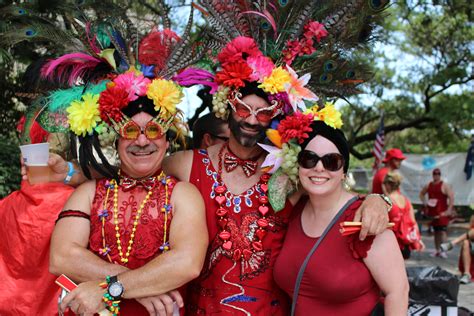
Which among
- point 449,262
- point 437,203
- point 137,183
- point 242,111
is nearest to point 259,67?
point 242,111

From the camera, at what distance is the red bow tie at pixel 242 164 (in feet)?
10.1

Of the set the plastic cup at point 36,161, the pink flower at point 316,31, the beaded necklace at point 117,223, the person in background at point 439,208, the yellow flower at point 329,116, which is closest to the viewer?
the beaded necklace at point 117,223

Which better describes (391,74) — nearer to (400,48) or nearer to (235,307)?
(400,48)

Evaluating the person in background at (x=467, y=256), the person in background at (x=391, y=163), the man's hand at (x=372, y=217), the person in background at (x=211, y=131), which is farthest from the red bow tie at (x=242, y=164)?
the person in background at (x=391, y=163)

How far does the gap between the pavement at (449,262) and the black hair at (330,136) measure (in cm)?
473

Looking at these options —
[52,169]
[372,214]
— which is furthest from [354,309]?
[52,169]

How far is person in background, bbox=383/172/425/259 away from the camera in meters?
7.85

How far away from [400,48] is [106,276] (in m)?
15.2

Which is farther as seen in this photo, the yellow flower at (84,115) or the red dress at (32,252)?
the red dress at (32,252)

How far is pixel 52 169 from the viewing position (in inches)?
135

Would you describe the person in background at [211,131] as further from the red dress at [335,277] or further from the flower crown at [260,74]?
the red dress at [335,277]

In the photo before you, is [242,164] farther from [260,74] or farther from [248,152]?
[260,74]

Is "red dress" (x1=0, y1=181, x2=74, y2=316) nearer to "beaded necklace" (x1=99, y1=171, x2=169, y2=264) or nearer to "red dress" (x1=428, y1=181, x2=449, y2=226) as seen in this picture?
"beaded necklace" (x1=99, y1=171, x2=169, y2=264)

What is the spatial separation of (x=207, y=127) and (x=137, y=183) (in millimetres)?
1623
